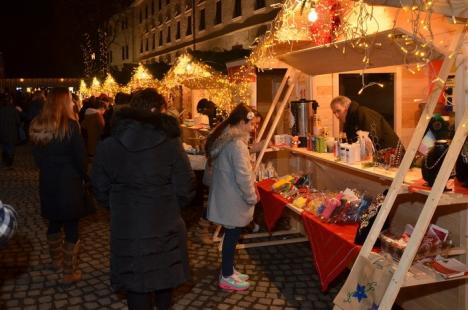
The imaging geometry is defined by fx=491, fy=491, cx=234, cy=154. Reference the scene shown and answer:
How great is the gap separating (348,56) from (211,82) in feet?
17.5

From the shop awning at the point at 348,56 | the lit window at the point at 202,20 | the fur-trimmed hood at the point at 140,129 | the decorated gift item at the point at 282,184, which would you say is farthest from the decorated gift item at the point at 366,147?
the lit window at the point at 202,20

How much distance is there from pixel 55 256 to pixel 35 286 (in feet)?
1.44

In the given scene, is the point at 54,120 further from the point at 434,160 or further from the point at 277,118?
the point at 434,160

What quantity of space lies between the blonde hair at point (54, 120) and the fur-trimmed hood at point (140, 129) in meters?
1.71

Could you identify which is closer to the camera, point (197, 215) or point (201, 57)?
point (197, 215)

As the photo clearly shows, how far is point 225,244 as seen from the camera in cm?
479

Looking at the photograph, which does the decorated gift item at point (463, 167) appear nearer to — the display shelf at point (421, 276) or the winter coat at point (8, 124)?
the display shelf at point (421, 276)

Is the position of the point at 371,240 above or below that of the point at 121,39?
below

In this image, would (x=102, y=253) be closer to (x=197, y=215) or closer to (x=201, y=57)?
(x=197, y=215)

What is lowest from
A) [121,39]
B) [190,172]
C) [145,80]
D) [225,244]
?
[225,244]

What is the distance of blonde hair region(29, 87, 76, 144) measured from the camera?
4.77 meters

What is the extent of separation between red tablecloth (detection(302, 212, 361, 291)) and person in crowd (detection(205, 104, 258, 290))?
663mm

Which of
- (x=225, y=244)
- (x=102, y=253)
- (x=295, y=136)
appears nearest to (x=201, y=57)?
(x=295, y=136)

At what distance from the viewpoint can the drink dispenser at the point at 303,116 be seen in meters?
6.11
